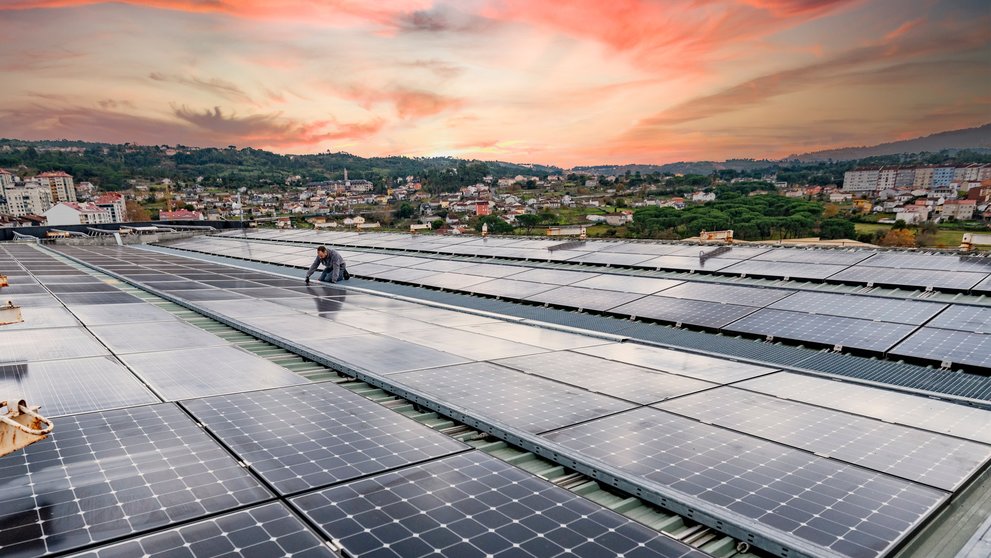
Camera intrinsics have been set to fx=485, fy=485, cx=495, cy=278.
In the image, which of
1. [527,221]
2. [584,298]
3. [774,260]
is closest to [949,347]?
[584,298]

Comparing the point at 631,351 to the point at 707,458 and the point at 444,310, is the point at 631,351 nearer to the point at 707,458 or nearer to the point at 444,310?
the point at 707,458

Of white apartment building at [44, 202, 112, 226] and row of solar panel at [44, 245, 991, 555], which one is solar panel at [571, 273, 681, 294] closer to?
row of solar panel at [44, 245, 991, 555]

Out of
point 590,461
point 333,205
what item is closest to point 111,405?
point 590,461

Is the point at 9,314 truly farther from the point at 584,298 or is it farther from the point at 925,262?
the point at 925,262

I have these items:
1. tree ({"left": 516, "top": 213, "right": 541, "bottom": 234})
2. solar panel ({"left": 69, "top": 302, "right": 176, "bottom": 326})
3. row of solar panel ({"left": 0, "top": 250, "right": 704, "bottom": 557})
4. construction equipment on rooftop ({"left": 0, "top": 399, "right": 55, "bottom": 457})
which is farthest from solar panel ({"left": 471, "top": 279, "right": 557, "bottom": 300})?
tree ({"left": 516, "top": 213, "right": 541, "bottom": 234})

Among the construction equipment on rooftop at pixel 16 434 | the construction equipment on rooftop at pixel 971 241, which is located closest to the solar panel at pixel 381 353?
the construction equipment on rooftop at pixel 16 434
